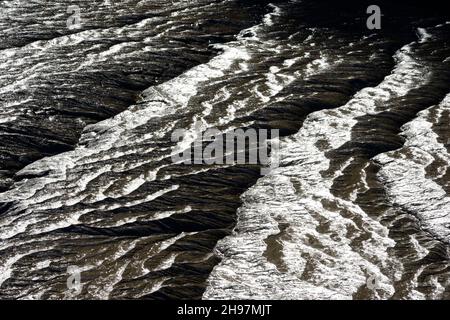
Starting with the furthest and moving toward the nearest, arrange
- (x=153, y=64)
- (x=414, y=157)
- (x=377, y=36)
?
(x=377, y=36), (x=153, y=64), (x=414, y=157)

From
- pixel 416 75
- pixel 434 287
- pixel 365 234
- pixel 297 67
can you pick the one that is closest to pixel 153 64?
Result: pixel 297 67

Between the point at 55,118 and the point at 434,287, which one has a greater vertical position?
the point at 55,118

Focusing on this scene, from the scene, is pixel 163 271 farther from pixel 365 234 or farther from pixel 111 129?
pixel 111 129

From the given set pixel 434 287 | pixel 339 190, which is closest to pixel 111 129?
pixel 339 190

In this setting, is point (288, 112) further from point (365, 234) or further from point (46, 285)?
point (46, 285)

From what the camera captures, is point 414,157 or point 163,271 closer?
point 163,271

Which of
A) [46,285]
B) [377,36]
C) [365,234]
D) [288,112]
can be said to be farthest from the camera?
[377,36]
